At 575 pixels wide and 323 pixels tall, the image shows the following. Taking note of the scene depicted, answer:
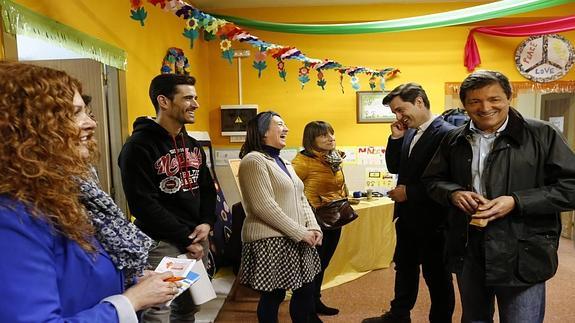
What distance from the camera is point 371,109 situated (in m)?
4.47

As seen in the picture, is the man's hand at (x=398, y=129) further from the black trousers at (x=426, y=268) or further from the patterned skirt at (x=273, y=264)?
the patterned skirt at (x=273, y=264)

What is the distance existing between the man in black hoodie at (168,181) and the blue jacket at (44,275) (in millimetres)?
892

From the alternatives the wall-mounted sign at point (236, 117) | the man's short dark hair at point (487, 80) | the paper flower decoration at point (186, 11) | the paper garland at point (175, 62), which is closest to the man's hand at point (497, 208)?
the man's short dark hair at point (487, 80)

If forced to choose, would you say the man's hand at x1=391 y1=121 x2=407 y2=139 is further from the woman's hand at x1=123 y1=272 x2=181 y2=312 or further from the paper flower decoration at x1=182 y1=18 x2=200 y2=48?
the woman's hand at x1=123 y1=272 x2=181 y2=312

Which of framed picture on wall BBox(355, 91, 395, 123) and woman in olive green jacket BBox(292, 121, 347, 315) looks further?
framed picture on wall BBox(355, 91, 395, 123)

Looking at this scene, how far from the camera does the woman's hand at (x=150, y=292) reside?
2.97 feet

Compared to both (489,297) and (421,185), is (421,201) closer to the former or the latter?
(421,185)

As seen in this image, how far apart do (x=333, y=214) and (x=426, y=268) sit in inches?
28.1

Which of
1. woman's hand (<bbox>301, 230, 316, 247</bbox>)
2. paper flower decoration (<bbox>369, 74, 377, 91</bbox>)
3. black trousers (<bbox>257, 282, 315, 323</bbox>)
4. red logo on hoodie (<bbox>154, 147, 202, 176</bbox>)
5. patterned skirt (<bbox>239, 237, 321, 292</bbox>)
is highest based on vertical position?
paper flower decoration (<bbox>369, 74, 377, 91</bbox>)

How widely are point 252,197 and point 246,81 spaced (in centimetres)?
→ 279

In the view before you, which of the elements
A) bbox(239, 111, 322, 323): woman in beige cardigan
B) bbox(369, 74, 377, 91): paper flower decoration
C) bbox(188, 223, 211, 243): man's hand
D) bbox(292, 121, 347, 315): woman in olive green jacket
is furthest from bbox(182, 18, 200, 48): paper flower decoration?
bbox(369, 74, 377, 91): paper flower decoration

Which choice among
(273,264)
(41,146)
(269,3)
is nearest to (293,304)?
(273,264)

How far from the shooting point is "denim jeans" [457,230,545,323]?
1428mm

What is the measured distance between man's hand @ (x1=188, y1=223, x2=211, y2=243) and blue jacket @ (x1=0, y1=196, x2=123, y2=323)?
0.98 m
